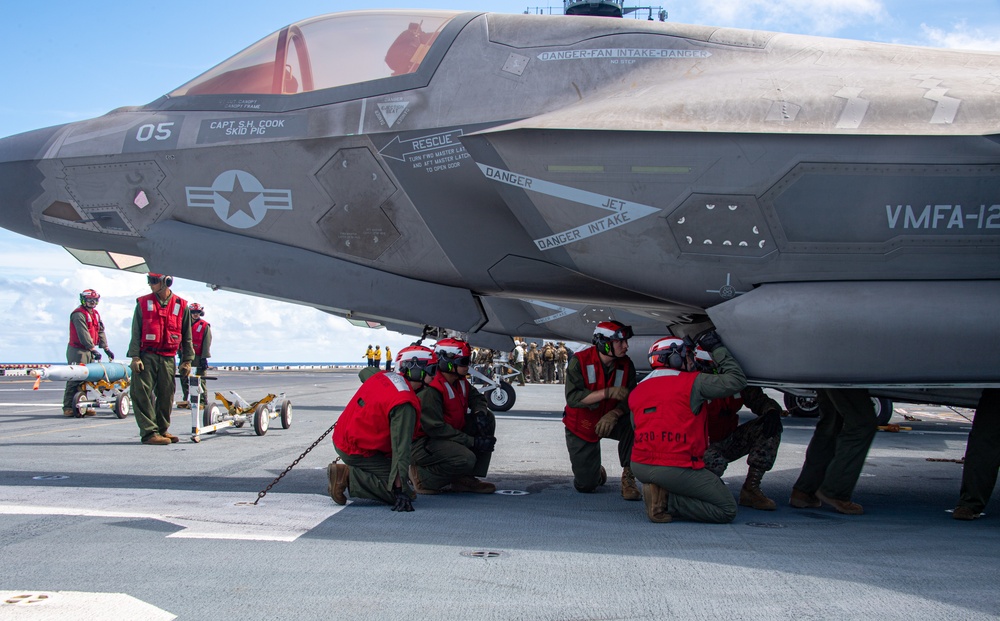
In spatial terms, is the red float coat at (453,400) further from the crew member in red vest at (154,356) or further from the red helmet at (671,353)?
the crew member in red vest at (154,356)

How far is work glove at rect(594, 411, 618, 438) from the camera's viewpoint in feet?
20.0

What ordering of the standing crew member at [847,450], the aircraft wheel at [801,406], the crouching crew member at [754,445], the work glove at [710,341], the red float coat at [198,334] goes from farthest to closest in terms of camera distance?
the aircraft wheel at [801,406], the red float coat at [198,334], the crouching crew member at [754,445], the standing crew member at [847,450], the work glove at [710,341]

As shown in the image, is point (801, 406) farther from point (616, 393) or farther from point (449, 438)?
point (449, 438)

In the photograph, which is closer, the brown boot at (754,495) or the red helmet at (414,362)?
the red helmet at (414,362)

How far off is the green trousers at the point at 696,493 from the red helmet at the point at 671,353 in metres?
0.70

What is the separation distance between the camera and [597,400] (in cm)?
619

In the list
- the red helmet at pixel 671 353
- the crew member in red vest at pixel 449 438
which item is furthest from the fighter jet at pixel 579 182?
the crew member in red vest at pixel 449 438

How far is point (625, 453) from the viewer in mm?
6504

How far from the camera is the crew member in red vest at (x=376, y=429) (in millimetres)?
5430

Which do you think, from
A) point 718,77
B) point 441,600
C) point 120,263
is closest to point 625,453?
point 718,77

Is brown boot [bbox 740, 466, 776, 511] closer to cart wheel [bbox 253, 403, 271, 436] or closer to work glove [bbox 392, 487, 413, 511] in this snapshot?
work glove [bbox 392, 487, 413, 511]

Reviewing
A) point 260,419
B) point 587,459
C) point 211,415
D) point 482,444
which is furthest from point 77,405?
point 587,459

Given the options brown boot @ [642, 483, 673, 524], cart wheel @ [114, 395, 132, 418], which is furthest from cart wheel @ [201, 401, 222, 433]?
brown boot @ [642, 483, 673, 524]

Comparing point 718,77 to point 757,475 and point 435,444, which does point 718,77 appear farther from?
point 435,444
